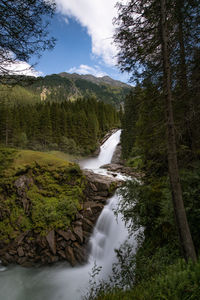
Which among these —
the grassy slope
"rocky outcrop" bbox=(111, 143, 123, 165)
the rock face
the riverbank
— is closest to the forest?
the rock face

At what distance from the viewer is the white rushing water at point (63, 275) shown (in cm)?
684

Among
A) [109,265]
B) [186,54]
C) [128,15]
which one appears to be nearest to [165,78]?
[186,54]

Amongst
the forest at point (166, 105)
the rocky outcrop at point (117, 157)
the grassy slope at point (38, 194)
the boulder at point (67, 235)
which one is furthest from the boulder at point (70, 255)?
the rocky outcrop at point (117, 157)

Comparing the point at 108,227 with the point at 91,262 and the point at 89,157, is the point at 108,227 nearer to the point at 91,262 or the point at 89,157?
the point at 91,262

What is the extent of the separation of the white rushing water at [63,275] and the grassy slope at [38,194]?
2005 mm

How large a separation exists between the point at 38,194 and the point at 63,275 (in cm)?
573

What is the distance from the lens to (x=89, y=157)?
108 ft

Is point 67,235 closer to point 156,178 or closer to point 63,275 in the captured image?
point 63,275

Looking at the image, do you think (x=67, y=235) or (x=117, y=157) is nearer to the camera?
(x=67, y=235)

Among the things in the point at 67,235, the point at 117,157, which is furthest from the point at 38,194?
the point at 117,157

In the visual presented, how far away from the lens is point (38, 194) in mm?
11539

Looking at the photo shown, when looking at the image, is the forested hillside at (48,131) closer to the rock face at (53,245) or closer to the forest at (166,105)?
the rock face at (53,245)

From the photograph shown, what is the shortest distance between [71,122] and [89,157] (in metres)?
9.69

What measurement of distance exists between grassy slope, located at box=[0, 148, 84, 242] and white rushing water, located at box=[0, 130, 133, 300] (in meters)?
2.01
